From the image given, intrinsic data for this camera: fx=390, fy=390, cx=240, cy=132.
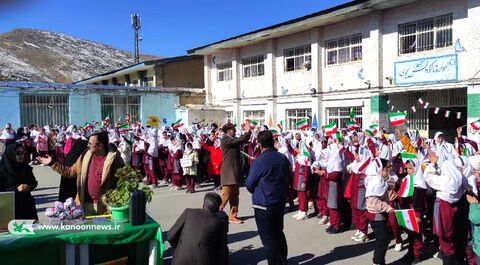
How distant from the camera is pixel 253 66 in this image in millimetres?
24000

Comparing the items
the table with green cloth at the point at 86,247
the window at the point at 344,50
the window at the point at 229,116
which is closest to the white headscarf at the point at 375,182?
the table with green cloth at the point at 86,247

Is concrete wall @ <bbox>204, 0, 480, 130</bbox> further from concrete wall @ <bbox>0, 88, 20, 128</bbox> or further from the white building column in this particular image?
concrete wall @ <bbox>0, 88, 20, 128</bbox>

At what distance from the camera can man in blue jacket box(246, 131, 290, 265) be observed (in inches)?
186

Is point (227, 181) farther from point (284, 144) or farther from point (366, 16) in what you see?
point (366, 16)

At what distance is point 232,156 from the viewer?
728 centimetres

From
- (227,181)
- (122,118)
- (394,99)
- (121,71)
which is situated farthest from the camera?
(121,71)

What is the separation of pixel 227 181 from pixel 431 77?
37.0 feet

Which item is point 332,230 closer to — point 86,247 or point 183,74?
point 86,247

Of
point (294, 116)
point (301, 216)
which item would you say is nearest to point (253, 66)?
point (294, 116)

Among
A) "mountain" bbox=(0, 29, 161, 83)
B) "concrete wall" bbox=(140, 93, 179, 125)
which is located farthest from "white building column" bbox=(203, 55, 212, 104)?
"mountain" bbox=(0, 29, 161, 83)

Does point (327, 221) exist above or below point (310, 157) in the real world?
below

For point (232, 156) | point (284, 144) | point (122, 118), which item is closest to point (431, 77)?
point (284, 144)

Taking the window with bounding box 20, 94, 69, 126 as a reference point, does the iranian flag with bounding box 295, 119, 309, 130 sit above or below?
below

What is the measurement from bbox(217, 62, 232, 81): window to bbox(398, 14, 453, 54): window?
12294mm
